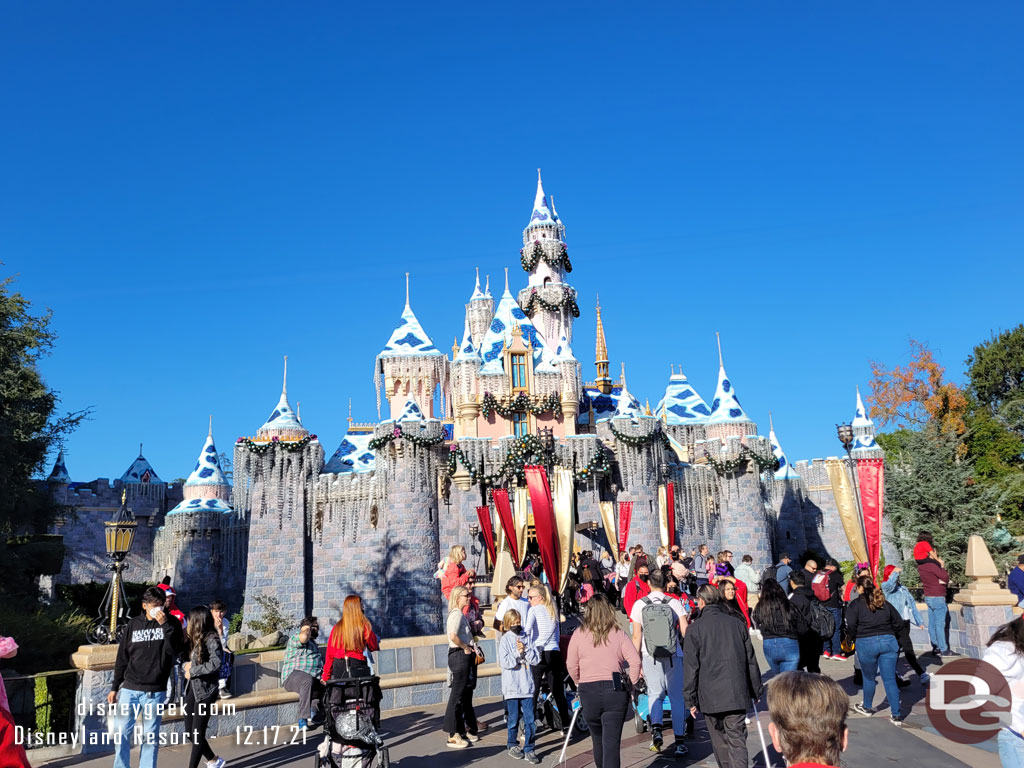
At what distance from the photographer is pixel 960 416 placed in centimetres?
3694

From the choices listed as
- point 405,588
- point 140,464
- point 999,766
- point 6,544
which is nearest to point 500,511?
point 405,588

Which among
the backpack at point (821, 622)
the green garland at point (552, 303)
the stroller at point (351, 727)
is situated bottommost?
the stroller at point (351, 727)

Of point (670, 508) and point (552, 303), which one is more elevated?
point (552, 303)

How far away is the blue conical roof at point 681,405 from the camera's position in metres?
35.6

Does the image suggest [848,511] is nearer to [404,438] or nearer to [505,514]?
[505,514]

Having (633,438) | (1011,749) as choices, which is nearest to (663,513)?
(633,438)

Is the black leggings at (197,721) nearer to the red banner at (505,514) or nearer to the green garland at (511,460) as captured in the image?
the red banner at (505,514)

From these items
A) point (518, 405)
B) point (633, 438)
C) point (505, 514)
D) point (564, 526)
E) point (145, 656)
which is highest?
point (518, 405)

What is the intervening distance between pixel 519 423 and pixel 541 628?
2269 cm

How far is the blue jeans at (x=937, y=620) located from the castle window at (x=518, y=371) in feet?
65.8

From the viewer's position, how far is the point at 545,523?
12.8m

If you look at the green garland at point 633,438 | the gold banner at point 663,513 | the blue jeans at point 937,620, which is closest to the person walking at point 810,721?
the blue jeans at point 937,620

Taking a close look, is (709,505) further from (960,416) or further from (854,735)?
(854,735)

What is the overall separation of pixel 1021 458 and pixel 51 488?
3851 centimetres
